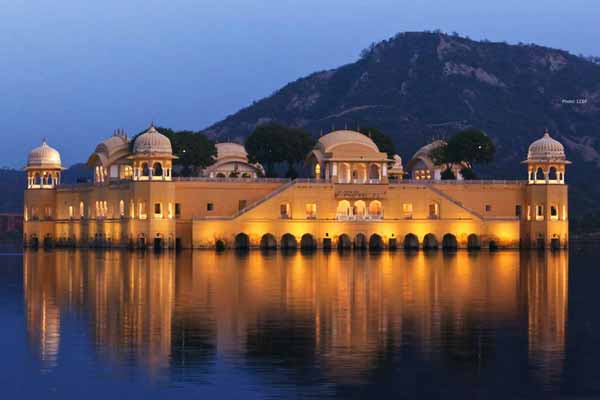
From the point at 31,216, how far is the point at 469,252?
31195 mm

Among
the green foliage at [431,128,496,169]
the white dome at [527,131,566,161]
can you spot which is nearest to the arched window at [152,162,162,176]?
the green foliage at [431,128,496,169]

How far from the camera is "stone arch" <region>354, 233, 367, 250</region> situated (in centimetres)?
7381

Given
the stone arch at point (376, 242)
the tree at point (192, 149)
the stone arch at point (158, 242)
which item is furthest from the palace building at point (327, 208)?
the tree at point (192, 149)

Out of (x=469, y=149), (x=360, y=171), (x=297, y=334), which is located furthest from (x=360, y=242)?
(x=297, y=334)

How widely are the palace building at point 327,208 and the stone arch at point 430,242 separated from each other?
59 mm

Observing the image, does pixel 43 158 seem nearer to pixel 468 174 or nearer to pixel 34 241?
pixel 34 241

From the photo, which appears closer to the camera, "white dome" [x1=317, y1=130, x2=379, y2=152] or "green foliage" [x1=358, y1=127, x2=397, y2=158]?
"white dome" [x1=317, y1=130, x2=379, y2=152]

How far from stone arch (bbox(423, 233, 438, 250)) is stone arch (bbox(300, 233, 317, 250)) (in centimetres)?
657

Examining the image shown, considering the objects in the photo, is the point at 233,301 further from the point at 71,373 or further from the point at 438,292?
the point at 71,373

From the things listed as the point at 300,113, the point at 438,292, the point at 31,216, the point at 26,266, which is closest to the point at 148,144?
the point at 31,216

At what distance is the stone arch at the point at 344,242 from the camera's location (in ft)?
242

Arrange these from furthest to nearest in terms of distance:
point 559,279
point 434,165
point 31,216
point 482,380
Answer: point 434,165 < point 31,216 < point 559,279 < point 482,380

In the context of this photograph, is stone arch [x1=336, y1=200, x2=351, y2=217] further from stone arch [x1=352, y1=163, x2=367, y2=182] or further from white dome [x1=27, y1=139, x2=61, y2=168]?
white dome [x1=27, y1=139, x2=61, y2=168]

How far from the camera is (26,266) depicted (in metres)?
53.5
